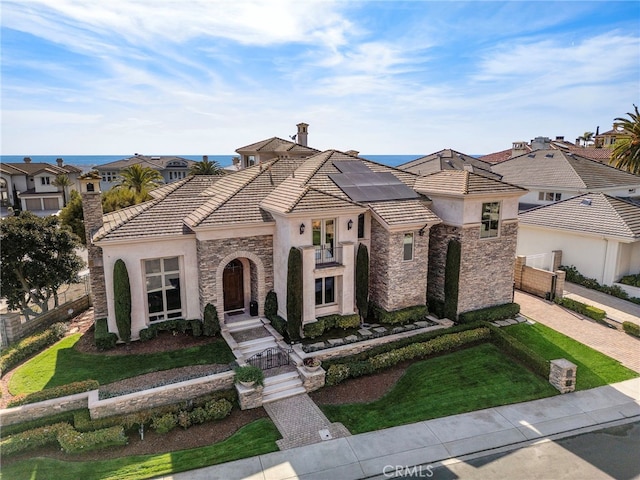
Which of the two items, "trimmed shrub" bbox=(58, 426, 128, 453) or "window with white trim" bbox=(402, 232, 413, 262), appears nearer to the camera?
"trimmed shrub" bbox=(58, 426, 128, 453)

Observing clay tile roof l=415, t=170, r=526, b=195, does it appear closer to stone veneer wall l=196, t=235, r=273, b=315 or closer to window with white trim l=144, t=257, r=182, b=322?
stone veneer wall l=196, t=235, r=273, b=315

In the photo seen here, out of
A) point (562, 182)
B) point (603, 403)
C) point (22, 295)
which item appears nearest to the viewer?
point (603, 403)

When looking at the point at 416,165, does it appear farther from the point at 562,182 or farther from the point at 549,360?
the point at 549,360

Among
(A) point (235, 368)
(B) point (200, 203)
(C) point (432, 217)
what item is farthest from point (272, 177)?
(A) point (235, 368)

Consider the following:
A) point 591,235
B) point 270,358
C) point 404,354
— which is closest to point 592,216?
point 591,235

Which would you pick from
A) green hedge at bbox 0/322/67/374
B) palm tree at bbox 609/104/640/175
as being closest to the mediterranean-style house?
green hedge at bbox 0/322/67/374

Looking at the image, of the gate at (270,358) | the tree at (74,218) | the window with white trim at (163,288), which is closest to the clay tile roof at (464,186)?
the gate at (270,358)
